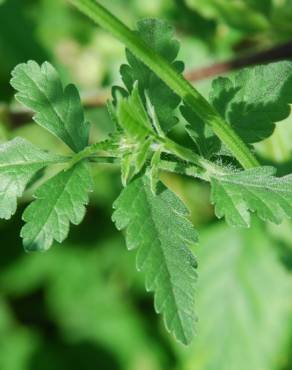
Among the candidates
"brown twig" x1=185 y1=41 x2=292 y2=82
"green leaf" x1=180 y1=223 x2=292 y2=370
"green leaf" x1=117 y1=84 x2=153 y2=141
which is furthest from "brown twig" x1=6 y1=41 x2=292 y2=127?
"green leaf" x1=117 y1=84 x2=153 y2=141

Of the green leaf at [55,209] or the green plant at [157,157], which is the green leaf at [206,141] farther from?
the green leaf at [55,209]

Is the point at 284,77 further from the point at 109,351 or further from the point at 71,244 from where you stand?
the point at 109,351

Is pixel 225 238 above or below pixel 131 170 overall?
below

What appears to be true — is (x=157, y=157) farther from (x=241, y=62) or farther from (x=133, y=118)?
(x=241, y=62)

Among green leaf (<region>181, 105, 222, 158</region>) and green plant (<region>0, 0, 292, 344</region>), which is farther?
green leaf (<region>181, 105, 222, 158</region>)

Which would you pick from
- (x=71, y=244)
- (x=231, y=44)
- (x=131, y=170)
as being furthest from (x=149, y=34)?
(x=71, y=244)

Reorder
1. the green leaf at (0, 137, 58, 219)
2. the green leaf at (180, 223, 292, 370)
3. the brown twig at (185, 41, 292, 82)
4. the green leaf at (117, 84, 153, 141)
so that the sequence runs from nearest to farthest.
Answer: the green leaf at (117, 84, 153, 141) < the green leaf at (0, 137, 58, 219) < the brown twig at (185, 41, 292, 82) < the green leaf at (180, 223, 292, 370)

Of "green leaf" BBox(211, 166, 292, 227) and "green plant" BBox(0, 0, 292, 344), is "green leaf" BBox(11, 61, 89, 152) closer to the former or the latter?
"green plant" BBox(0, 0, 292, 344)
